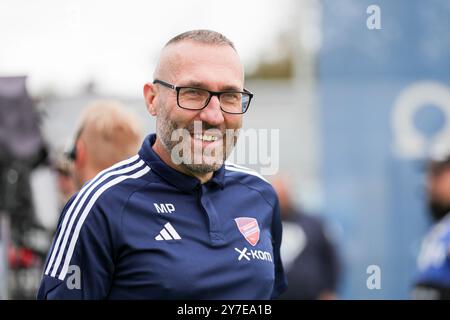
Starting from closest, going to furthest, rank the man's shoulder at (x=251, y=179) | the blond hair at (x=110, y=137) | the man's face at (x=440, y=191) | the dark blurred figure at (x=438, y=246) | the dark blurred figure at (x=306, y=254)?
the man's shoulder at (x=251, y=179)
the blond hair at (x=110, y=137)
the dark blurred figure at (x=438, y=246)
the man's face at (x=440, y=191)
the dark blurred figure at (x=306, y=254)

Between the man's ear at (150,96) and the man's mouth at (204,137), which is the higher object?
the man's ear at (150,96)

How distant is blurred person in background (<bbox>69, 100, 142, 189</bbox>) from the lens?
3592mm

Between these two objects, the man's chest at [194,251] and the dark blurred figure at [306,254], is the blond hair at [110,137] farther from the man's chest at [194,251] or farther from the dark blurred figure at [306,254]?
the dark blurred figure at [306,254]

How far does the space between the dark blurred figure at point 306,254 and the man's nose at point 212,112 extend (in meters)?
3.99

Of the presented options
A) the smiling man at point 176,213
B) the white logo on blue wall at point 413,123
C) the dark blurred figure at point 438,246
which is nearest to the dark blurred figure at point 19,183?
the smiling man at point 176,213

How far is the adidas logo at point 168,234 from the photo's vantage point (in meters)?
2.71

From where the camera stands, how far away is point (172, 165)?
2.85 m

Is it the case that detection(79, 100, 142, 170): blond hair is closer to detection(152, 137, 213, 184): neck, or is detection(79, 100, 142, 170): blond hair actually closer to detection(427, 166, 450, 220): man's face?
detection(152, 137, 213, 184): neck

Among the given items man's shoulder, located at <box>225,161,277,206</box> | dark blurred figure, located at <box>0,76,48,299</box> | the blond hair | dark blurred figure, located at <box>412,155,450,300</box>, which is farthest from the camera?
dark blurred figure, located at <box>412,155,450,300</box>

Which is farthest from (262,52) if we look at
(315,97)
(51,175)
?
(51,175)

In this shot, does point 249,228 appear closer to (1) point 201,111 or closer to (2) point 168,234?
(2) point 168,234

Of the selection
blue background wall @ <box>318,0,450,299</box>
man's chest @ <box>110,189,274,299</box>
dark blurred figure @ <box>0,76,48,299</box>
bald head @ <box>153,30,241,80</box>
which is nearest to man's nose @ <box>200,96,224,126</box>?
bald head @ <box>153,30,241,80</box>

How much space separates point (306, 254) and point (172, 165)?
419 centimetres

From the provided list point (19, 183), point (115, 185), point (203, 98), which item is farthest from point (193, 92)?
point (19, 183)
